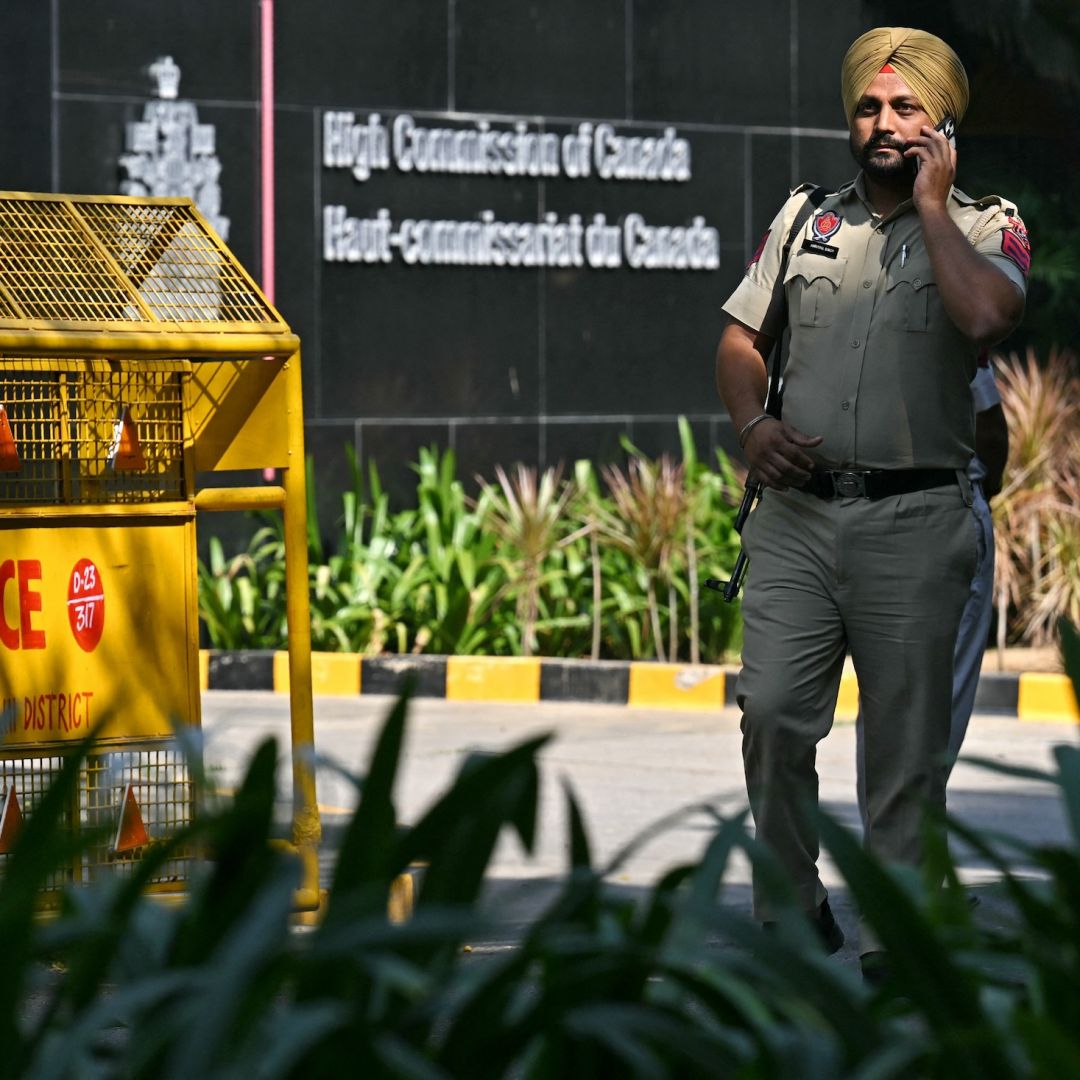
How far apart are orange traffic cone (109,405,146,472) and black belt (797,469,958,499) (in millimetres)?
1523

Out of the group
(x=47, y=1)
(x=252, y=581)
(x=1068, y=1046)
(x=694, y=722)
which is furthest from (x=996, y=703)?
(x=1068, y=1046)

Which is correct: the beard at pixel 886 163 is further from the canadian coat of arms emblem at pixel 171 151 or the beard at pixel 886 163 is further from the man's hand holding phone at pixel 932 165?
the canadian coat of arms emblem at pixel 171 151

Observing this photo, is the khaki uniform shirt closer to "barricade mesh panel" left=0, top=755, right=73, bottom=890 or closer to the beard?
the beard

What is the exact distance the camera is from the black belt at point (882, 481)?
444cm

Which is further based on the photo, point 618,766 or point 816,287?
point 618,766

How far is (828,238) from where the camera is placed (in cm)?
458

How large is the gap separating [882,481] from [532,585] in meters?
6.42

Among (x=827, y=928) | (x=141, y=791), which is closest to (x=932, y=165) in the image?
Result: (x=827, y=928)

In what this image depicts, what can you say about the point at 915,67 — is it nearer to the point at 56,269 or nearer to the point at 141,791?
the point at 56,269

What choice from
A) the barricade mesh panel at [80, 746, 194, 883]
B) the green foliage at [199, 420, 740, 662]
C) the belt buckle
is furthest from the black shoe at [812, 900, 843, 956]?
the green foliage at [199, 420, 740, 662]

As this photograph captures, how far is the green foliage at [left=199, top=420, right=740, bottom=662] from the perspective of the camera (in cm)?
1074

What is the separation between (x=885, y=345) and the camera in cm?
442

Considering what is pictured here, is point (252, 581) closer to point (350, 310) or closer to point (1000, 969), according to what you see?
point (350, 310)

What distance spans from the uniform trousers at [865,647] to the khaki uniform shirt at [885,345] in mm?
114
